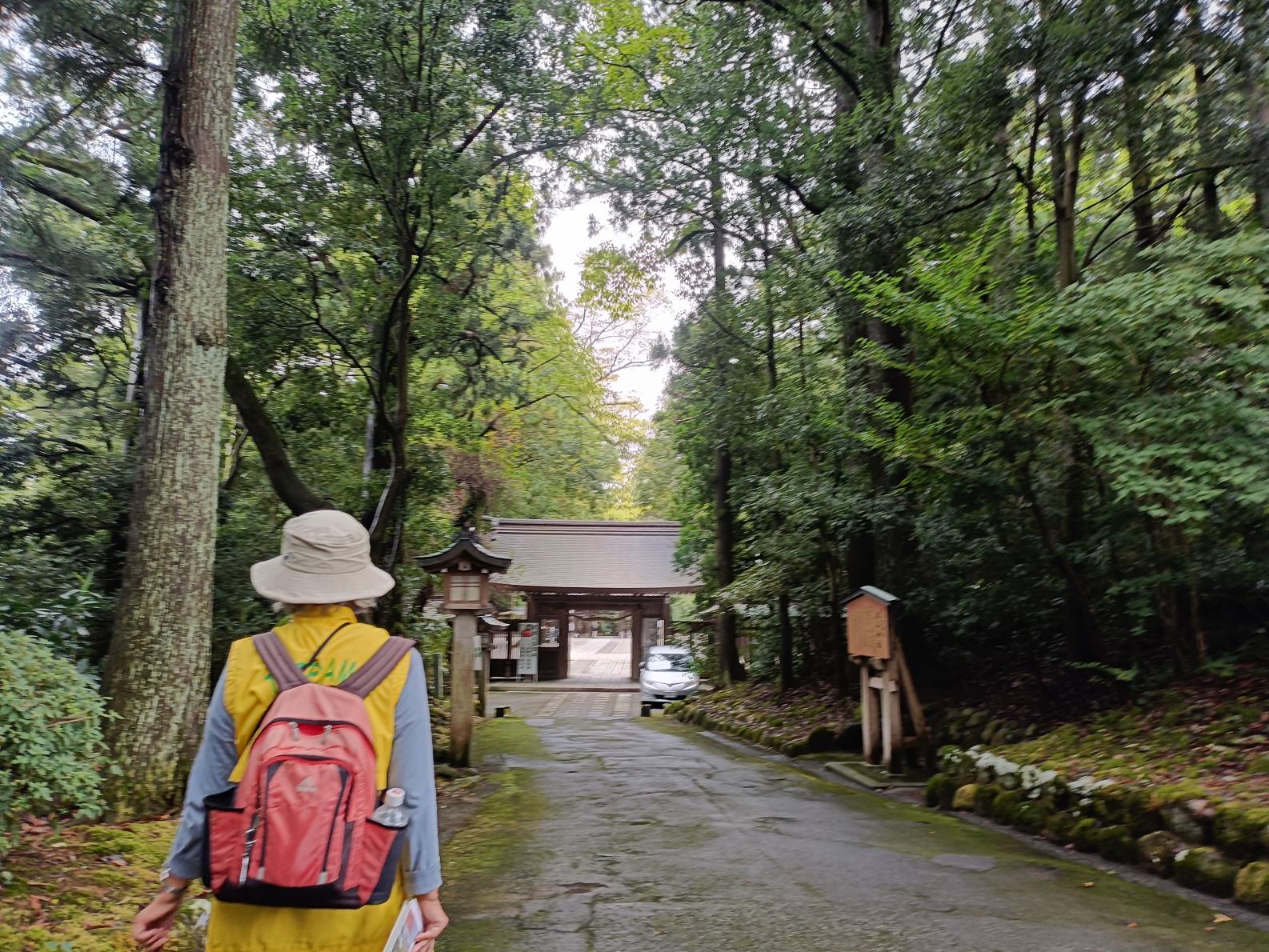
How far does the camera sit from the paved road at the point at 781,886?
3912 millimetres

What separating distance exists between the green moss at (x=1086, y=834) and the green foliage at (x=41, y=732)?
18.1 ft

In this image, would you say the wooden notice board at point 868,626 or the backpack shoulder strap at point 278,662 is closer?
the backpack shoulder strap at point 278,662

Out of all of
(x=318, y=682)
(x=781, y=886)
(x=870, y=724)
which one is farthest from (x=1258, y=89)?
(x=318, y=682)

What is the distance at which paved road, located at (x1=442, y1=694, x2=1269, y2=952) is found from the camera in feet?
12.8

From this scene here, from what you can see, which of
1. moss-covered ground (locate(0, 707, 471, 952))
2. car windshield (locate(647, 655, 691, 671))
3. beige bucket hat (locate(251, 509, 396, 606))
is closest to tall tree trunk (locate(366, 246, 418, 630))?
moss-covered ground (locate(0, 707, 471, 952))

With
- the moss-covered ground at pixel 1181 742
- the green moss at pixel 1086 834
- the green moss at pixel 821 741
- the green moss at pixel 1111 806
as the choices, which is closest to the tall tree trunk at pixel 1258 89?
the moss-covered ground at pixel 1181 742

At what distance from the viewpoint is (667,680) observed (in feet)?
69.4

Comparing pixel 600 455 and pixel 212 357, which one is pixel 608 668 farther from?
pixel 212 357

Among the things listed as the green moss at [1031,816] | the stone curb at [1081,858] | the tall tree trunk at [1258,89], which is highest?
the tall tree trunk at [1258,89]

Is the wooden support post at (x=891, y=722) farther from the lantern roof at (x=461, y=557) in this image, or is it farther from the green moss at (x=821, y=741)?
the lantern roof at (x=461, y=557)

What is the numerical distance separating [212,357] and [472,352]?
904cm

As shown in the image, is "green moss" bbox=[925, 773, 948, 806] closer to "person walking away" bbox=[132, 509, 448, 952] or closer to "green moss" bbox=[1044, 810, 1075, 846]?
"green moss" bbox=[1044, 810, 1075, 846]

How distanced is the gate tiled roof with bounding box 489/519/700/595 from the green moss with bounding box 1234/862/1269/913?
20.9m

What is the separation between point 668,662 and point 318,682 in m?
20.5
